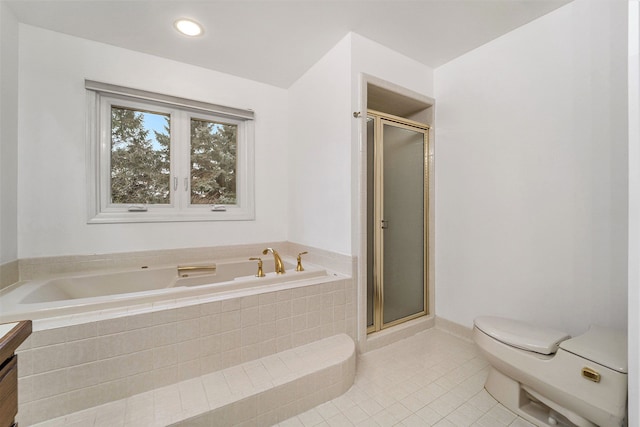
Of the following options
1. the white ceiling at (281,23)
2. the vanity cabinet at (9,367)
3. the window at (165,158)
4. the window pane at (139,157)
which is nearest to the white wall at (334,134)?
the white ceiling at (281,23)

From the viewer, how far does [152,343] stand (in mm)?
1295

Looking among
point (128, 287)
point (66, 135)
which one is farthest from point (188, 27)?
point (128, 287)

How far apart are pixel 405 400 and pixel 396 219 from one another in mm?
1319

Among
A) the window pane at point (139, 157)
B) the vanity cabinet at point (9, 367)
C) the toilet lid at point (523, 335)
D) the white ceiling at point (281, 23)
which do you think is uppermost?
the white ceiling at point (281, 23)

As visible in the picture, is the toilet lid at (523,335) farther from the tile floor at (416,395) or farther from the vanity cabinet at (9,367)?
the vanity cabinet at (9,367)

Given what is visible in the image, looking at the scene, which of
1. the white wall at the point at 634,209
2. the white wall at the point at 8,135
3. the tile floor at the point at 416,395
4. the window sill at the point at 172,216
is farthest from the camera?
the window sill at the point at 172,216

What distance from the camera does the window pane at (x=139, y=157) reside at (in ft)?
6.98

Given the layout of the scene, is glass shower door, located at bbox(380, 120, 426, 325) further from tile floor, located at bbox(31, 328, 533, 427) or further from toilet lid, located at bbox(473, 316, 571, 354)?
toilet lid, located at bbox(473, 316, 571, 354)

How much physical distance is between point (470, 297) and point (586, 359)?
967 mm

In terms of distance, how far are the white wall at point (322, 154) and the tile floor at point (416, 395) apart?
0.87 metres

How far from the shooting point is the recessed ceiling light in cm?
178

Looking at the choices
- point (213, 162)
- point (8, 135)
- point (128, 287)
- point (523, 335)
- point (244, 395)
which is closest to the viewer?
point (244, 395)

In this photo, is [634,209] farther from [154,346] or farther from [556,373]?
[154,346]

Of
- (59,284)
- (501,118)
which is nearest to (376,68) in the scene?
(501,118)
